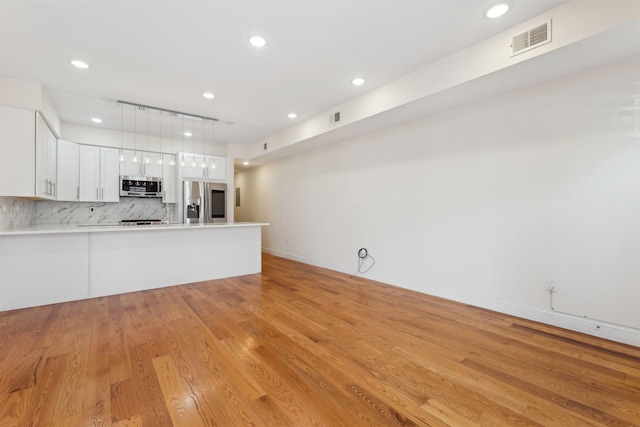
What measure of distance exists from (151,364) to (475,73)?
395cm

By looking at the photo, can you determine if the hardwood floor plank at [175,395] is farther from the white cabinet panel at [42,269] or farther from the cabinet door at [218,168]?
the cabinet door at [218,168]

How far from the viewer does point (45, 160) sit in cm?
400

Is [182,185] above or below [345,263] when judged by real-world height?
above

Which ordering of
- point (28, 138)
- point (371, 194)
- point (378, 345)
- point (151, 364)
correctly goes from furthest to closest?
point (371, 194)
point (28, 138)
point (378, 345)
point (151, 364)

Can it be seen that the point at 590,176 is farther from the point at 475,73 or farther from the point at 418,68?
the point at 418,68

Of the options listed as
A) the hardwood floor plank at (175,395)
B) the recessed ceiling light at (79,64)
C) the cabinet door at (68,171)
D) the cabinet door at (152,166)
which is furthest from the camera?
the cabinet door at (152,166)

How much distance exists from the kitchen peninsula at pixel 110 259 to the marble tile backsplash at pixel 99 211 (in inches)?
70.2

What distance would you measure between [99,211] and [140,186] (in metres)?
1.02

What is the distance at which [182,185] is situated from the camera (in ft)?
20.1

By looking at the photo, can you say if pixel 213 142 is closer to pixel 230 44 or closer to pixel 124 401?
pixel 230 44

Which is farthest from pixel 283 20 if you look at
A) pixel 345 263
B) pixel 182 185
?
pixel 182 185

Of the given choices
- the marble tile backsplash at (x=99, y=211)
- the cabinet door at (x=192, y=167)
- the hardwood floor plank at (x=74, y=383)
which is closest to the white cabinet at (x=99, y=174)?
the marble tile backsplash at (x=99, y=211)

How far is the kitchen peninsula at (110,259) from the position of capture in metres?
3.28

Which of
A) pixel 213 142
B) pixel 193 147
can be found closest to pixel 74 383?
pixel 193 147
